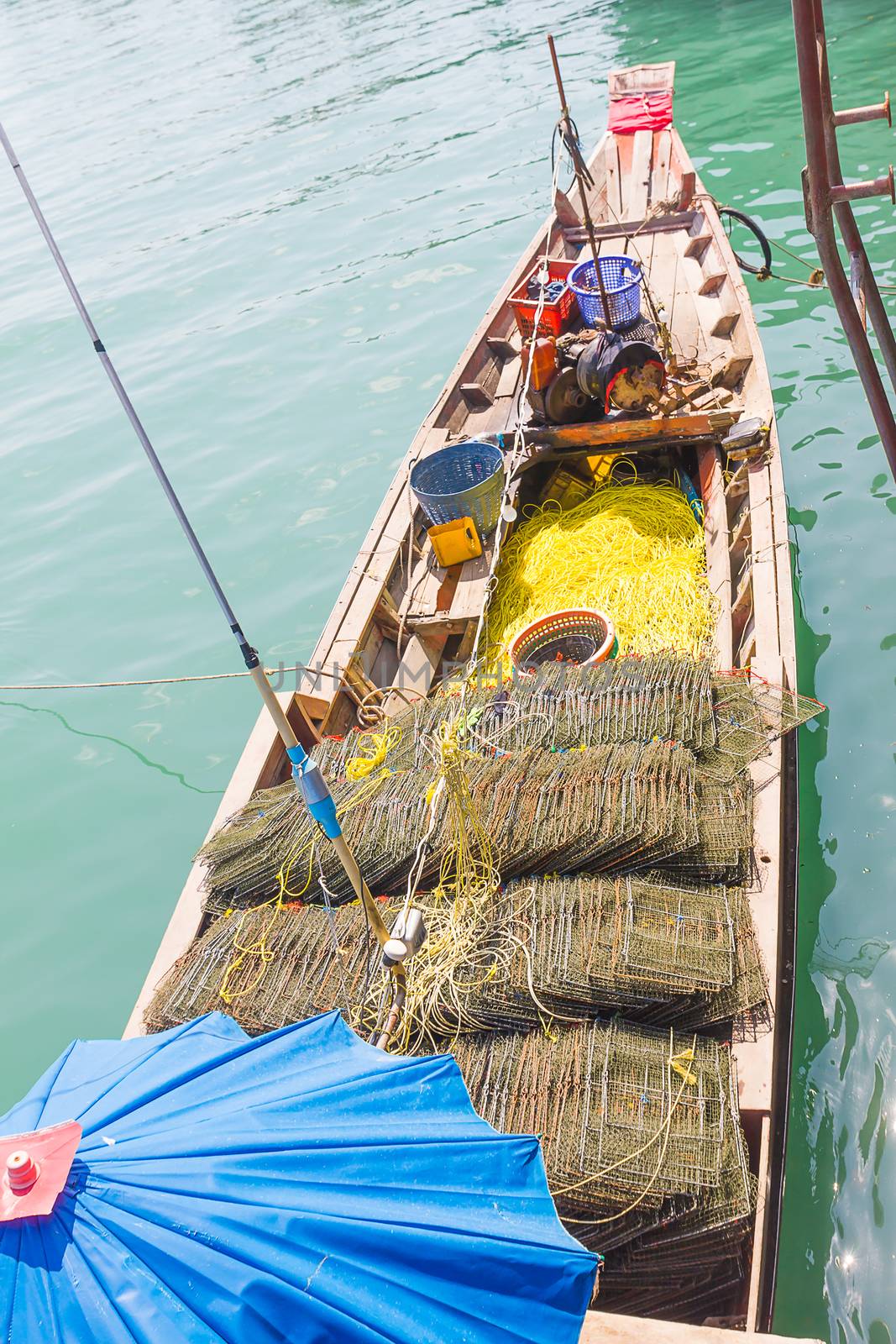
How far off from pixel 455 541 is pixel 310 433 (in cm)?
551

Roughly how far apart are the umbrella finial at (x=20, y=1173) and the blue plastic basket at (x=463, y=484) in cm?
523

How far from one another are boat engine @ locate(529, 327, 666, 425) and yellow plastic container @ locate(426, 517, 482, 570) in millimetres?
1580

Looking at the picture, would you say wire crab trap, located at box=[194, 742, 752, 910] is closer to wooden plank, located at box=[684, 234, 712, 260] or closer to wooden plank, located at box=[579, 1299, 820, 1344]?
wooden plank, located at box=[579, 1299, 820, 1344]

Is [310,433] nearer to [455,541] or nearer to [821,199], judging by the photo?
[455,541]

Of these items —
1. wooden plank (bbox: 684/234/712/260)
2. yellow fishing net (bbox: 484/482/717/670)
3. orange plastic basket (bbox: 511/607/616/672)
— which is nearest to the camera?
orange plastic basket (bbox: 511/607/616/672)

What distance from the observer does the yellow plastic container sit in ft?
22.5

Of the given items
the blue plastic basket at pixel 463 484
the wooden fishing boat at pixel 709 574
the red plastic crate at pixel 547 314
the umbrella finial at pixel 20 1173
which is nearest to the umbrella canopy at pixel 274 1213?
the umbrella finial at pixel 20 1173

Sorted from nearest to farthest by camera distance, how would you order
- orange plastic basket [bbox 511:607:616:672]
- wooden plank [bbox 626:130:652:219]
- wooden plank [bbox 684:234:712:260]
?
orange plastic basket [bbox 511:607:616:672], wooden plank [bbox 684:234:712:260], wooden plank [bbox 626:130:652:219]

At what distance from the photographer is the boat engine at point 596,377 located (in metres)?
7.47

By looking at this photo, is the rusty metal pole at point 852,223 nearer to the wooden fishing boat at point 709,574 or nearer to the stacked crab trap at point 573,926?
A: the stacked crab trap at point 573,926

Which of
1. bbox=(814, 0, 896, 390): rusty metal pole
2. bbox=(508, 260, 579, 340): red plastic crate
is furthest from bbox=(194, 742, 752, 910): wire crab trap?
bbox=(508, 260, 579, 340): red plastic crate

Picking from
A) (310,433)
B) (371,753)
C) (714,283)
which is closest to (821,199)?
(371,753)

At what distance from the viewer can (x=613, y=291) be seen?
24.7 ft

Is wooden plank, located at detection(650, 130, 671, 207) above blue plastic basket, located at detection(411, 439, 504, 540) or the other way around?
above
